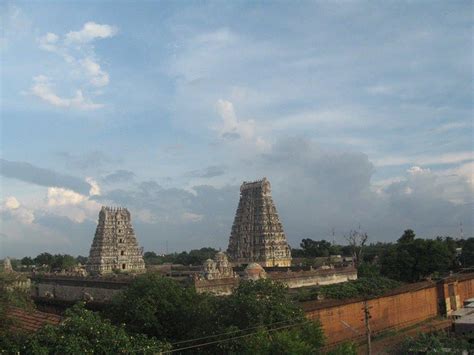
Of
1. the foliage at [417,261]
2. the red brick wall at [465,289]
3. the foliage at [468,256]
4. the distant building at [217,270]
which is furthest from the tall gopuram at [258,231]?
the red brick wall at [465,289]

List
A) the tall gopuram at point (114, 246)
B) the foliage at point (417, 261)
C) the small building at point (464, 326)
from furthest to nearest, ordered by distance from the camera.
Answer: the tall gopuram at point (114, 246)
the foliage at point (417, 261)
the small building at point (464, 326)

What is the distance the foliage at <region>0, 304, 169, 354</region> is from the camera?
1358 cm

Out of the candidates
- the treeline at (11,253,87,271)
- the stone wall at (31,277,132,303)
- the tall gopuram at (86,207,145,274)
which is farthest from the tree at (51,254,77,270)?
the stone wall at (31,277,132,303)

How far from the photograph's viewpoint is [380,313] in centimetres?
2723

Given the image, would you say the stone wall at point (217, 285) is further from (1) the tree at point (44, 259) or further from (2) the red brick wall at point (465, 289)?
(1) the tree at point (44, 259)

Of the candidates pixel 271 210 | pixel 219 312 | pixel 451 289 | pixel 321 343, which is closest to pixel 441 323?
pixel 451 289

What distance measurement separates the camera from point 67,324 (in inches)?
571

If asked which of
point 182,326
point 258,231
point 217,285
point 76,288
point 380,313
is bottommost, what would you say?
point 380,313

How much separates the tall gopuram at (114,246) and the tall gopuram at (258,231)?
515 inches

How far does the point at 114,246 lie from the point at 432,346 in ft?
166

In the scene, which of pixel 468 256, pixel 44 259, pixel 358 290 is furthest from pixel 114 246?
pixel 468 256

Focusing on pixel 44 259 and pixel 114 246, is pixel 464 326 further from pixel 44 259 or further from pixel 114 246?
pixel 44 259

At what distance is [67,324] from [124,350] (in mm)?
1834

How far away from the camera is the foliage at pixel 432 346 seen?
20739 mm
